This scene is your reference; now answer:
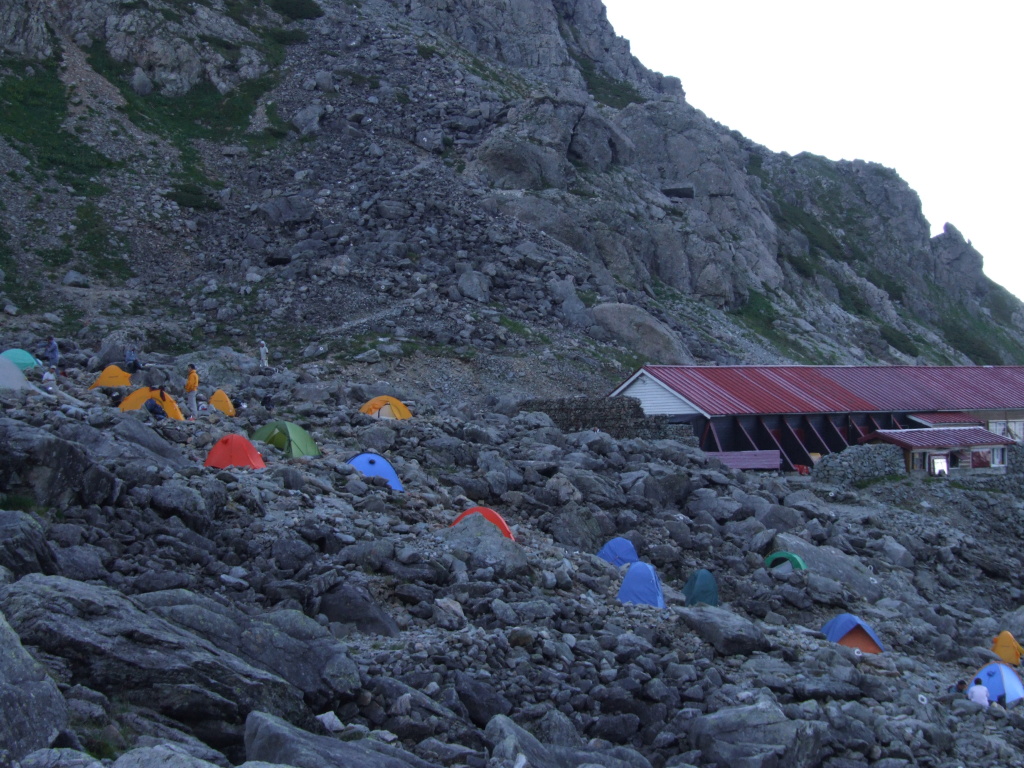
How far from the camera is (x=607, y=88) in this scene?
8625 centimetres

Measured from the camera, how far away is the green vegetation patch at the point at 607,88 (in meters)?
83.1

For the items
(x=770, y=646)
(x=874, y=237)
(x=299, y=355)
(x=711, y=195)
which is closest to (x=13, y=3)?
(x=299, y=355)

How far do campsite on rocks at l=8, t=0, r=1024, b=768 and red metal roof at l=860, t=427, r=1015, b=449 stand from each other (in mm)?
223

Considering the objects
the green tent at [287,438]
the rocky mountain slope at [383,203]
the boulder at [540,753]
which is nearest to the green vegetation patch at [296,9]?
the rocky mountain slope at [383,203]

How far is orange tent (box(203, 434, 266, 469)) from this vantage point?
18.9m

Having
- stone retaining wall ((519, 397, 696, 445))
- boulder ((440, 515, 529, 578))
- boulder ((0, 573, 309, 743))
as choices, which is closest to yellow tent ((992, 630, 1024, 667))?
boulder ((440, 515, 529, 578))

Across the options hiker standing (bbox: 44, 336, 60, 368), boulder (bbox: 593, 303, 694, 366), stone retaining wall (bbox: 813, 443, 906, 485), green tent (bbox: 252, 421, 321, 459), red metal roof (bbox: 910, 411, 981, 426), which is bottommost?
hiker standing (bbox: 44, 336, 60, 368)

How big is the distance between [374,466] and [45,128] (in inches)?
1619

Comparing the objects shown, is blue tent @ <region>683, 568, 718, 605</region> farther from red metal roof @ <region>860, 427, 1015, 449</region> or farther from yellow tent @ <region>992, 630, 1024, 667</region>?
red metal roof @ <region>860, 427, 1015, 449</region>

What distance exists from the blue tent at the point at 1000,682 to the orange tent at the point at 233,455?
46.7 feet

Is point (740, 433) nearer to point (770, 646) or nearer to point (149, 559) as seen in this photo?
point (770, 646)

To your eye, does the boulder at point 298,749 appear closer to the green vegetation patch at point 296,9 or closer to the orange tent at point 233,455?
the orange tent at point 233,455

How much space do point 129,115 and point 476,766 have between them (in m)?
53.5

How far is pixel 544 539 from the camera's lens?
63.9 feet
